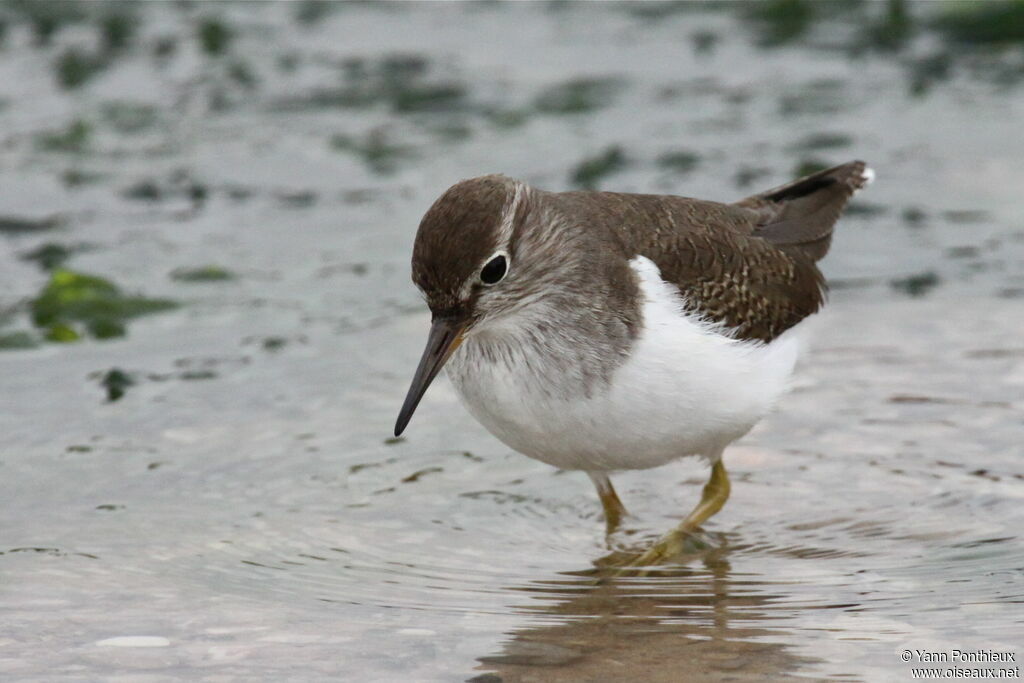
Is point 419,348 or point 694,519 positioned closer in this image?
point 694,519

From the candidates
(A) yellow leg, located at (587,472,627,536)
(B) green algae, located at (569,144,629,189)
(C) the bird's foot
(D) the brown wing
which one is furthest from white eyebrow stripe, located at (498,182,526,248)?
(B) green algae, located at (569,144,629,189)

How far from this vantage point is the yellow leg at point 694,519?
251 inches


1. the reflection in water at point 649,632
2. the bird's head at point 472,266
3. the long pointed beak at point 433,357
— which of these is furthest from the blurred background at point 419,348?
the bird's head at point 472,266

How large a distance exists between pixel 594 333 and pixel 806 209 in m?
2.33

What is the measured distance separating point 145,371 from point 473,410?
319 centimetres

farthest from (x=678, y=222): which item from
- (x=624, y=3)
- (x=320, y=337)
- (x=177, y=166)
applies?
(x=624, y=3)

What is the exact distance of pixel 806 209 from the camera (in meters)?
7.79

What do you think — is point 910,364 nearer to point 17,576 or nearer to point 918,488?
point 918,488

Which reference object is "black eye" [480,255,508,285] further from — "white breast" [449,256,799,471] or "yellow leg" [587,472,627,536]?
"yellow leg" [587,472,627,536]

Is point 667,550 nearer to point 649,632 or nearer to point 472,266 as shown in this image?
point 649,632

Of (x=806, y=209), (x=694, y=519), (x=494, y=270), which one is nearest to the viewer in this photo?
(x=494, y=270)

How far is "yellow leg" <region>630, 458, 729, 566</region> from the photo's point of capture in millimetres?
6370

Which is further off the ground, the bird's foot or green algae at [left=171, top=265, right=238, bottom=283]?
green algae at [left=171, top=265, right=238, bottom=283]

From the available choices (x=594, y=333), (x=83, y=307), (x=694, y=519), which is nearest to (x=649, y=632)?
(x=694, y=519)
